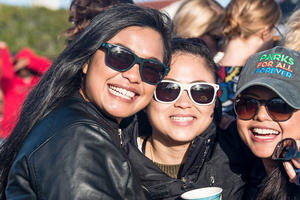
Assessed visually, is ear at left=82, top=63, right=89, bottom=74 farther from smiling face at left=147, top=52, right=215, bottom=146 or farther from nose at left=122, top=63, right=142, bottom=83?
smiling face at left=147, top=52, right=215, bottom=146

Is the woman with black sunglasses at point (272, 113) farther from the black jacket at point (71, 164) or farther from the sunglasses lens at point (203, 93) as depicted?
the black jacket at point (71, 164)

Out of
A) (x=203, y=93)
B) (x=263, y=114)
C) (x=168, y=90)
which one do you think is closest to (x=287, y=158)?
(x=263, y=114)

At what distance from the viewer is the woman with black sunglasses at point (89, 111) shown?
2.11m

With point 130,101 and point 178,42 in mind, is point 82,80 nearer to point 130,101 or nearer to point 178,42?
point 130,101

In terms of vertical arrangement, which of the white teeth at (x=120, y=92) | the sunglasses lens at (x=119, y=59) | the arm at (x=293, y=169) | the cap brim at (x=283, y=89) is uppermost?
the sunglasses lens at (x=119, y=59)

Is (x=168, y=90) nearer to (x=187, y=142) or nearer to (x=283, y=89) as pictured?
(x=187, y=142)

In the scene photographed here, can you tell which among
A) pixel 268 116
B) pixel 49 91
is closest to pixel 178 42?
pixel 268 116

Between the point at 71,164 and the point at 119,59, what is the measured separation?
2.92ft

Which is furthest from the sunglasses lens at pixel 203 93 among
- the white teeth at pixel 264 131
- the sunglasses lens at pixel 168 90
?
the white teeth at pixel 264 131

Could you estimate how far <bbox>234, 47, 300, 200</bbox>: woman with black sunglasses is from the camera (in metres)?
2.68

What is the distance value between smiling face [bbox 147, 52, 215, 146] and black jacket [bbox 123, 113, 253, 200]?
0.12 meters

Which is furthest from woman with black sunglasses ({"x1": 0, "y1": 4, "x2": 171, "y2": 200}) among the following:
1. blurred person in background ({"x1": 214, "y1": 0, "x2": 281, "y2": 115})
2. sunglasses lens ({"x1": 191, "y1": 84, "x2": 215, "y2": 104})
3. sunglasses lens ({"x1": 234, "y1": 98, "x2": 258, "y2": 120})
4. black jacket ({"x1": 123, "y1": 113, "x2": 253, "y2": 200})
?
blurred person in background ({"x1": 214, "y1": 0, "x2": 281, "y2": 115})

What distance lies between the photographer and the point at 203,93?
322 cm

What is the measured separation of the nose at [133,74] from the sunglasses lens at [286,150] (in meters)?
0.99
